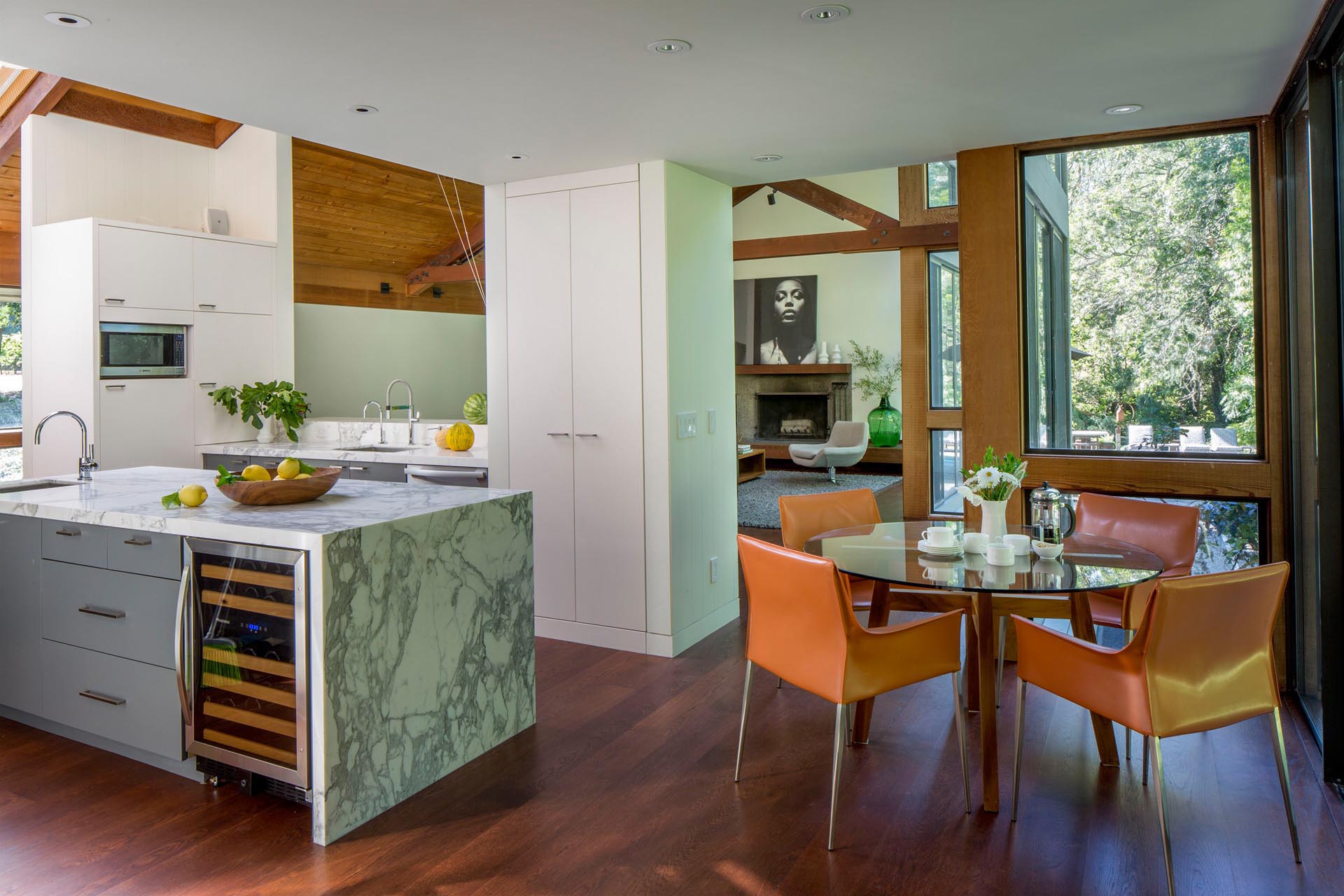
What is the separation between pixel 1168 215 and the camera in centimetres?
359

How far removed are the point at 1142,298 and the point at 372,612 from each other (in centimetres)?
314

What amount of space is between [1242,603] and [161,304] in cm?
587

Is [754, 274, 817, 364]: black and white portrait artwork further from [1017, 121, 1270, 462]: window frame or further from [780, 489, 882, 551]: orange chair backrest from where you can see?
[780, 489, 882, 551]: orange chair backrest

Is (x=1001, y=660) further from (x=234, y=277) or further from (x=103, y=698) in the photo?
(x=234, y=277)

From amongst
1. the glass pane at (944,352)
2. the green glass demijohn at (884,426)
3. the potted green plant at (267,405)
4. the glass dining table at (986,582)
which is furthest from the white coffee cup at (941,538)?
the green glass demijohn at (884,426)

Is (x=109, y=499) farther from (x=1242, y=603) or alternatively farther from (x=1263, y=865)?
(x=1263, y=865)

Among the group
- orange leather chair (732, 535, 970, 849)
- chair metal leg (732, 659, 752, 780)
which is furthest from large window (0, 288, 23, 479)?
orange leather chair (732, 535, 970, 849)

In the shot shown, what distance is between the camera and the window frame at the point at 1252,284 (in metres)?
3.44

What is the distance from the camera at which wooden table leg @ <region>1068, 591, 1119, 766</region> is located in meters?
2.81

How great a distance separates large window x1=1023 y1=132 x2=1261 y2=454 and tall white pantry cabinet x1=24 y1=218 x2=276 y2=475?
4963 mm

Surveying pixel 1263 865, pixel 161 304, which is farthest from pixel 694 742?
pixel 161 304

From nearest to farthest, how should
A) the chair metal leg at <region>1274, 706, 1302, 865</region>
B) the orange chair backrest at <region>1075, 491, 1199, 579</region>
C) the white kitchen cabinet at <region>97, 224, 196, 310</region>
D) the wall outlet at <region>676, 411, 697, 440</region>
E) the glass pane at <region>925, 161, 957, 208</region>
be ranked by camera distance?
1. the chair metal leg at <region>1274, 706, 1302, 865</region>
2. the orange chair backrest at <region>1075, 491, 1199, 579</region>
3. the wall outlet at <region>676, 411, 697, 440</region>
4. the white kitchen cabinet at <region>97, 224, 196, 310</region>
5. the glass pane at <region>925, 161, 957, 208</region>

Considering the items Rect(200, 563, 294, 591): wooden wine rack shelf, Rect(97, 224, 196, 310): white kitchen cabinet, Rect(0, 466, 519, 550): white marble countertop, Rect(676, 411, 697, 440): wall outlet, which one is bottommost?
Rect(200, 563, 294, 591): wooden wine rack shelf

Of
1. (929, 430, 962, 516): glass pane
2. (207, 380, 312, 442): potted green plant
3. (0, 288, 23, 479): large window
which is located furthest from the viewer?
(929, 430, 962, 516): glass pane
